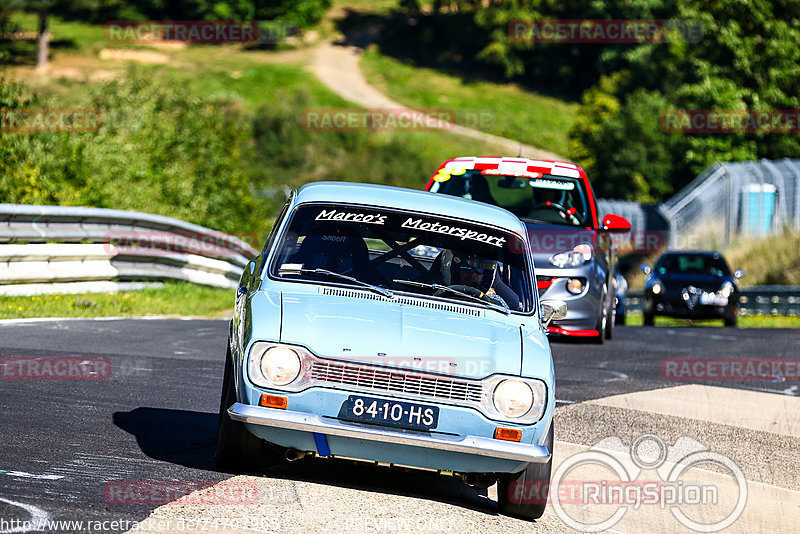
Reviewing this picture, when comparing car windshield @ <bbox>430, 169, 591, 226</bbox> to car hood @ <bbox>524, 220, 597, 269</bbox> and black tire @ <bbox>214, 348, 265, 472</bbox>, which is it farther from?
black tire @ <bbox>214, 348, 265, 472</bbox>

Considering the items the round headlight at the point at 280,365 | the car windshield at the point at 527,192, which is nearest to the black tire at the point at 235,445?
the round headlight at the point at 280,365

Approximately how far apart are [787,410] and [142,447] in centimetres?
607

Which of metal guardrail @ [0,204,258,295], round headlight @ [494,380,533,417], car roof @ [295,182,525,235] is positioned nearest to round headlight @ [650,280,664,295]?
metal guardrail @ [0,204,258,295]

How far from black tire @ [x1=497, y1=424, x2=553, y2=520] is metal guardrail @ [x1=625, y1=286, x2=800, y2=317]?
22.7m

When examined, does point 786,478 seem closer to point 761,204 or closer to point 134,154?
point 134,154

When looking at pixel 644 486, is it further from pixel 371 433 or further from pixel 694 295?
pixel 694 295

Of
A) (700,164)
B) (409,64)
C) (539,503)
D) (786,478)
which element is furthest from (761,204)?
(409,64)

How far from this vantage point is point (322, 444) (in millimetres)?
5953

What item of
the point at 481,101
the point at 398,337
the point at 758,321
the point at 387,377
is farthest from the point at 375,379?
the point at 481,101

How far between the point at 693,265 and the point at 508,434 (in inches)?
755

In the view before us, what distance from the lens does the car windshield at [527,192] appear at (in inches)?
530

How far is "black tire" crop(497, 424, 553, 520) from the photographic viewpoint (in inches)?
244

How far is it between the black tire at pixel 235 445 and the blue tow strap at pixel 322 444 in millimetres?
415

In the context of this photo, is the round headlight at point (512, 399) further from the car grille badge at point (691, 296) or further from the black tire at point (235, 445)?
the car grille badge at point (691, 296)
